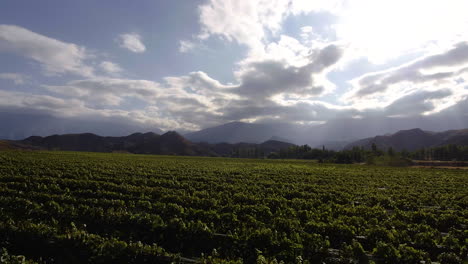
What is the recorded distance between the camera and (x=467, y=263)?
355 inches

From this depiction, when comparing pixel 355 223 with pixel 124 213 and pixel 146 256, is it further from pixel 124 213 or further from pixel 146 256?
pixel 124 213

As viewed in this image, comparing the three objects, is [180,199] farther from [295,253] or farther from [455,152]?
[455,152]

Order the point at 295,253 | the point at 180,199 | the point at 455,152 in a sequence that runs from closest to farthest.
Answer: the point at 295,253 < the point at 180,199 < the point at 455,152

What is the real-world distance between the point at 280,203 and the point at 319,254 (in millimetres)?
7730

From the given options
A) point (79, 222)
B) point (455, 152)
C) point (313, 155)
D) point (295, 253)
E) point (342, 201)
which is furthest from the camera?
point (313, 155)

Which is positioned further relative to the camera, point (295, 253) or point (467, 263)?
point (295, 253)

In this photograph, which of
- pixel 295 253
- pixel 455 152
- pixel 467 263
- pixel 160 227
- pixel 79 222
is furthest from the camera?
pixel 455 152

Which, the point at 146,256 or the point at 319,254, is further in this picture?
the point at 319,254

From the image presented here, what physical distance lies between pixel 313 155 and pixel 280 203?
177999mm

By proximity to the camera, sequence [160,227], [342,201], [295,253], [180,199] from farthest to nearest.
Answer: [342,201] → [180,199] → [160,227] → [295,253]

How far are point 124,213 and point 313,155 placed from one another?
609ft

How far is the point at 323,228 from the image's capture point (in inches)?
482

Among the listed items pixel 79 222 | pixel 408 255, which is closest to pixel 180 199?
pixel 79 222

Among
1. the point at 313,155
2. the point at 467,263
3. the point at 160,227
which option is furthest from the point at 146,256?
the point at 313,155
